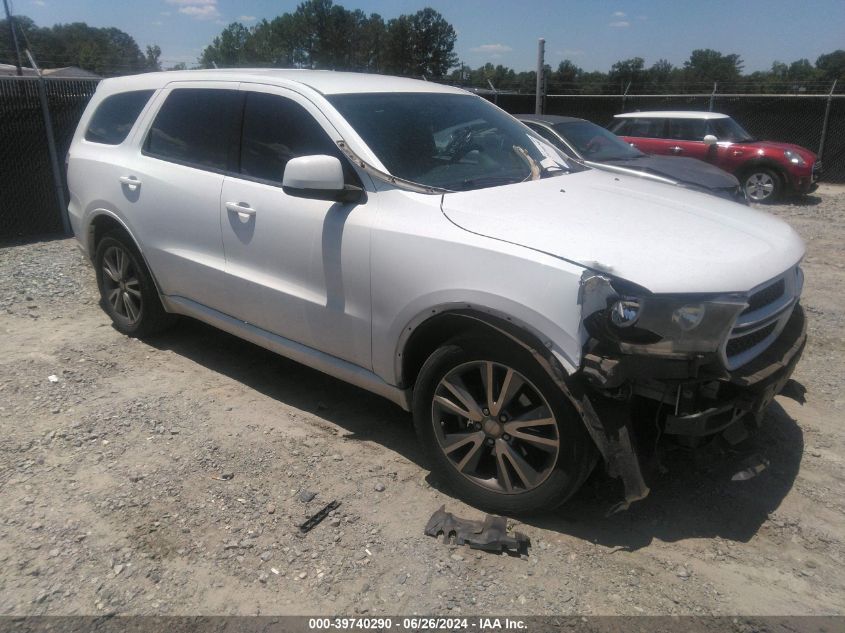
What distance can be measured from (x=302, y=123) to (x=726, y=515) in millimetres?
2899

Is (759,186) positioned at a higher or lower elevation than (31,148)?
lower

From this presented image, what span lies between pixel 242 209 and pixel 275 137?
0.45 metres

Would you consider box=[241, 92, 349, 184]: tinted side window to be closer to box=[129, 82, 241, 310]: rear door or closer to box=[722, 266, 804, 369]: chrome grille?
box=[129, 82, 241, 310]: rear door

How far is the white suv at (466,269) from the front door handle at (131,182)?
0.02 meters

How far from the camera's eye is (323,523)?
10.3 feet

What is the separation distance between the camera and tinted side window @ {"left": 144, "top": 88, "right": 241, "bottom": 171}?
414 centimetres

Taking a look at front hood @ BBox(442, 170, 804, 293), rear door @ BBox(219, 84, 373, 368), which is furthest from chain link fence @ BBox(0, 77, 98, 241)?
front hood @ BBox(442, 170, 804, 293)

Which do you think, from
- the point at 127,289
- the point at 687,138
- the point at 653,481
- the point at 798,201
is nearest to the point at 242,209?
the point at 127,289

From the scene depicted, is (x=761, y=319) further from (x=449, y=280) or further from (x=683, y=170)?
(x=683, y=170)

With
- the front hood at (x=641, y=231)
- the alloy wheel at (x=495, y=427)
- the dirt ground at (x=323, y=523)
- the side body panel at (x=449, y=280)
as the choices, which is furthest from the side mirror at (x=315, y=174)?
the dirt ground at (x=323, y=523)

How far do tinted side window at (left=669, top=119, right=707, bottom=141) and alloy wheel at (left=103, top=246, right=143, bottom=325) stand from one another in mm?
11021

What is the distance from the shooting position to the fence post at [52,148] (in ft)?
29.4

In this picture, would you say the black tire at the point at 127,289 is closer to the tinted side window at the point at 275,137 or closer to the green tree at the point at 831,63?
the tinted side window at the point at 275,137

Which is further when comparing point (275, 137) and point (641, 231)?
point (275, 137)
